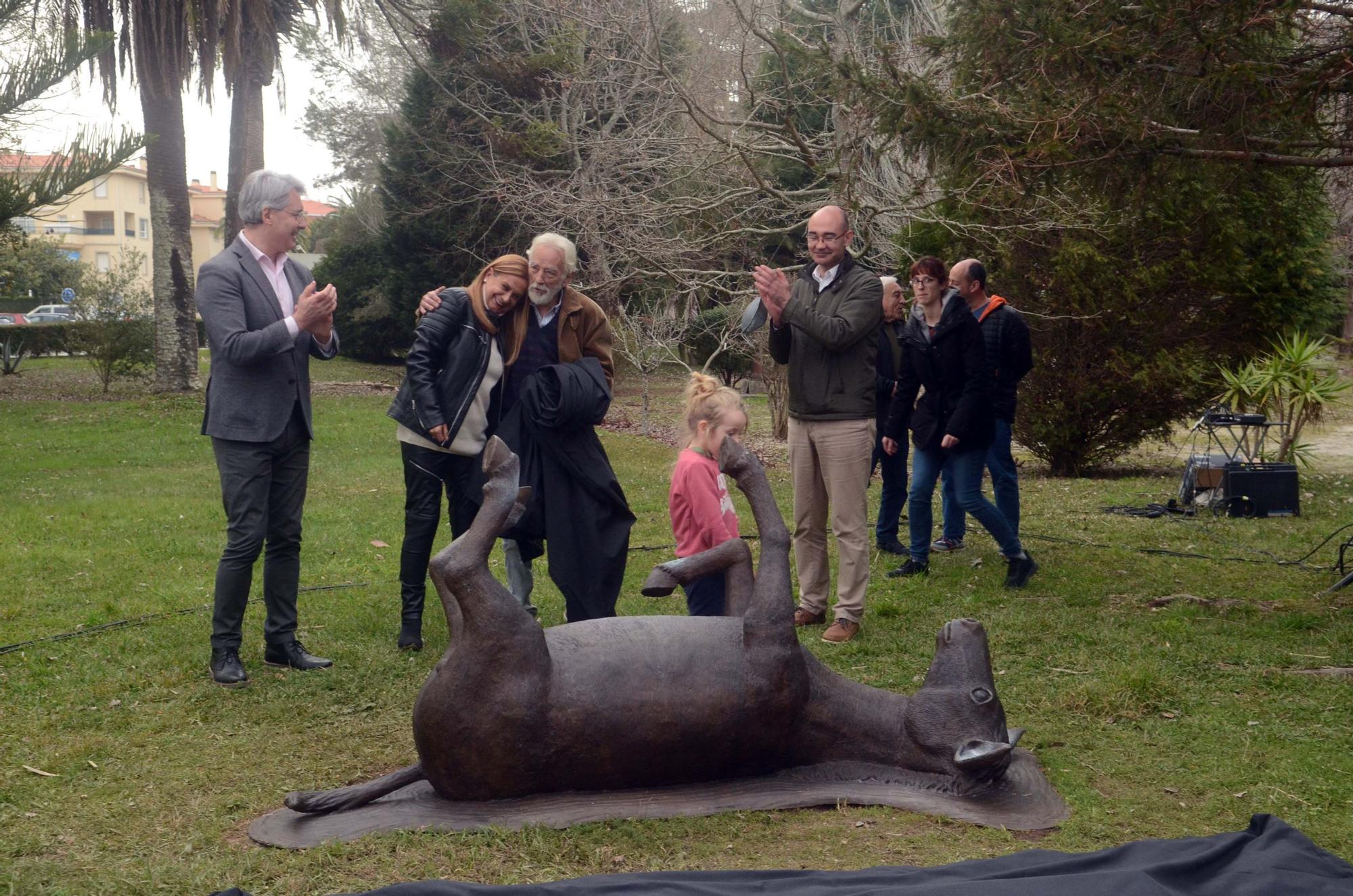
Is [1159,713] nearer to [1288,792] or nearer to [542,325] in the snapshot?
[1288,792]

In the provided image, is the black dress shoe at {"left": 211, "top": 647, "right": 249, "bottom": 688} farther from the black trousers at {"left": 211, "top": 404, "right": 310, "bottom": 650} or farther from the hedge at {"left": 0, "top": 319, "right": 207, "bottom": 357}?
the hedge at {"left": 0, "top": 319, "right": 207, "bottom": 357}

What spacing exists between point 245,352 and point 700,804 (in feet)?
9.22

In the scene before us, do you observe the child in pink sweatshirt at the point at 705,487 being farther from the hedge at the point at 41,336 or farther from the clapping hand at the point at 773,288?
the hedge at the point at 41,336

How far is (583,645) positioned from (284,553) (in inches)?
89.1

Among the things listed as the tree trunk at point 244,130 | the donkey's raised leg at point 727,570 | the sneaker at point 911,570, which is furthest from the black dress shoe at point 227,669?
the tree trunk at point 244,130

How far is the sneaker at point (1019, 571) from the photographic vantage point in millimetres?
7020

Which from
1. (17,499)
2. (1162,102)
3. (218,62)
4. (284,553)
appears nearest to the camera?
(284,553)

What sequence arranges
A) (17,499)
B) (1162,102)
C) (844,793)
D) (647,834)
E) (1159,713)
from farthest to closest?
(17,499)
(1162,102)
(1159,713)
(844,793)
(647,834)

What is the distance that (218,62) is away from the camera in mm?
19344

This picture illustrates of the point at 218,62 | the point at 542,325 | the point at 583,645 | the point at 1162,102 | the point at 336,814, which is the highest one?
the point at 218,62

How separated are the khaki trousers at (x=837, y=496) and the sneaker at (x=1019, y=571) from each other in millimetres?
1507

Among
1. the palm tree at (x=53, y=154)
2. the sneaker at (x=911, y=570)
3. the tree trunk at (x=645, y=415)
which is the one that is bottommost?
the sneaker at (x=911, y=570)

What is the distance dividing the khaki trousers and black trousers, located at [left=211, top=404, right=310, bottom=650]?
2.44m

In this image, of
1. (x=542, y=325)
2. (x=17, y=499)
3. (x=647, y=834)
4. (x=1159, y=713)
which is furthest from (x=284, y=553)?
(x=17, y=499)
